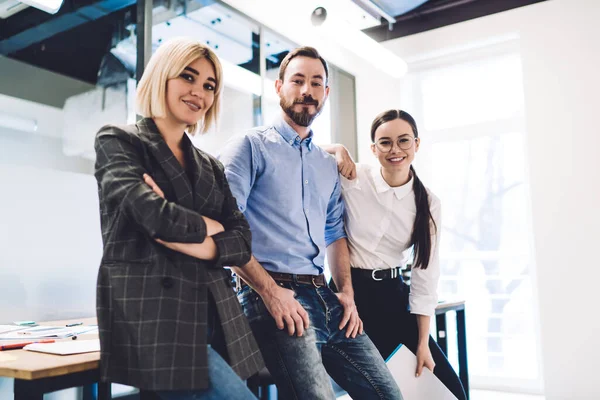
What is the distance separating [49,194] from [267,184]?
50.0 inches

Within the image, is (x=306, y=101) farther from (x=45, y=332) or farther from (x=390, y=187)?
(x=45, y=332)

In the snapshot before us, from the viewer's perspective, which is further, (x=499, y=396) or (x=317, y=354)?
(x=499, y=396)

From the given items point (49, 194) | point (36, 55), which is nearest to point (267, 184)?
point (49, 194)

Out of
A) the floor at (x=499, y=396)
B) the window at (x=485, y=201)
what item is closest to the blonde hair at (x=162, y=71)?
the window at (x=485, y=201)

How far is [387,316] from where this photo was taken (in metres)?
1.97

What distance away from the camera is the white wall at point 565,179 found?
354cm

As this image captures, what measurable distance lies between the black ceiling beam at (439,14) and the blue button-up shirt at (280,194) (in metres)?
3.10

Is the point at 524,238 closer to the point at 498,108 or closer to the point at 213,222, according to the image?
the point at 498,108

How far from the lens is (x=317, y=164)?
5.72ft

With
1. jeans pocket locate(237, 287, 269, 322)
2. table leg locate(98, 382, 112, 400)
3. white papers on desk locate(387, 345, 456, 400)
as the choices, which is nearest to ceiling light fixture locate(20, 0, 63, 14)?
jeans pocket locate(237, 287, 269, 322)

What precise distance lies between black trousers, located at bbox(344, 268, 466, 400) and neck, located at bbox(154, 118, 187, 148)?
3.17ft

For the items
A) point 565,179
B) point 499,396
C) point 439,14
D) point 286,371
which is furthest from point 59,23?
point 499,396

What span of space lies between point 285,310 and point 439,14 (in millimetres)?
3694

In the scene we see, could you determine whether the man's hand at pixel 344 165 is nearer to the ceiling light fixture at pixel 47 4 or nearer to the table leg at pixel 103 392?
the table leg at pixel 103 392
